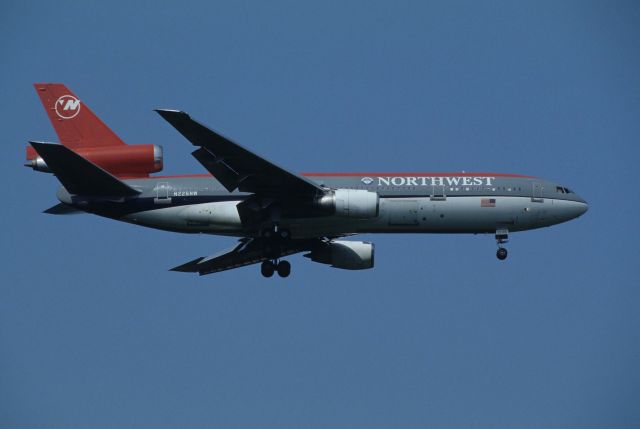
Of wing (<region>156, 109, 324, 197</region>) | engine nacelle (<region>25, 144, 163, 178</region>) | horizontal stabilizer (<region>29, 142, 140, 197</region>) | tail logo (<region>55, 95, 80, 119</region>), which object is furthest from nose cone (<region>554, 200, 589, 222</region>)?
tail logo (<region>55, 95, 80, 119</region>)

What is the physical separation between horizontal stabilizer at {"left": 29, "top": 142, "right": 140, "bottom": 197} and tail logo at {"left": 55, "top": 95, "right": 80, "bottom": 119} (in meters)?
4.11

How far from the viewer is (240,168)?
48344mm

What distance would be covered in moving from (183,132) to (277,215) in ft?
22.6

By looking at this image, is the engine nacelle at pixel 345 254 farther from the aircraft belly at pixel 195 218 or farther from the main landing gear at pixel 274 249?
the aircraft belly at pixel 195 218

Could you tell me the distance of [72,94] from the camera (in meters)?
52.6

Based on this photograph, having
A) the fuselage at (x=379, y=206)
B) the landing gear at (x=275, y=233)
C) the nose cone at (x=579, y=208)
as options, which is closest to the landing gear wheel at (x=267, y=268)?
the fuselage at (x=379, y=206)

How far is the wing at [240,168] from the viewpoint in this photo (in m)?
45.9

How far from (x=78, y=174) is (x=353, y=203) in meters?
11.7

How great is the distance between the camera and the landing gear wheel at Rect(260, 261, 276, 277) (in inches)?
2080

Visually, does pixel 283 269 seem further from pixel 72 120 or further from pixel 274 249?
pixel 72 120

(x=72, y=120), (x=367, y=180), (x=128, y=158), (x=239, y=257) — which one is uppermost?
(x=72, y=120)

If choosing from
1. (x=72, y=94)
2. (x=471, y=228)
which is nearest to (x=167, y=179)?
(x=72, y=94)

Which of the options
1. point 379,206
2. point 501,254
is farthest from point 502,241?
point 379,206

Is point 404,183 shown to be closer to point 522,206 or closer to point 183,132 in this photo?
point 522,206
